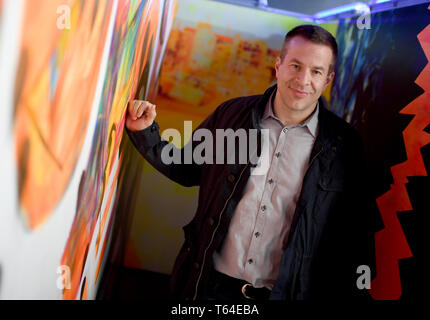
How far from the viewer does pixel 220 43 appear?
3467 millimetres

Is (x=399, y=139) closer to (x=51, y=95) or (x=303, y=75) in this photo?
(x=303, y=75)

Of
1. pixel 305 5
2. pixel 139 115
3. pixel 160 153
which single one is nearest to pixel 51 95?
pixel 139 115

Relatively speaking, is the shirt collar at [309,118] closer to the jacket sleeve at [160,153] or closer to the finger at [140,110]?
the jacket sleeve at [160,153]

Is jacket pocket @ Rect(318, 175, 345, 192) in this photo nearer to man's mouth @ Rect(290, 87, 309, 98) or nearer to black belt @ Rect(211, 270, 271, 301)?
man's mouth @ Rect(290, 87, 309, 98)

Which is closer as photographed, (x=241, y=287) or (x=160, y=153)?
(x=241, y=287)

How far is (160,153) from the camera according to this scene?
2.07 metres

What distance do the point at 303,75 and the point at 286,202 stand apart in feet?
1.79

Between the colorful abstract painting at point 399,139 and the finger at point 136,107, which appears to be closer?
the finger at point 136,107

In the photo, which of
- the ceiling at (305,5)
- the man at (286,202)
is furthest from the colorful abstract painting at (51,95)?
the ceiling at (305,5)

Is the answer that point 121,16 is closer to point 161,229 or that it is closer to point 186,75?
point 186,75

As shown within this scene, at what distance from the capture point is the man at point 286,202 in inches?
76.6

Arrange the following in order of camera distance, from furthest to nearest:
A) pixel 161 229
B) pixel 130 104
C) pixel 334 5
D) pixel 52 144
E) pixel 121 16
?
pixel 161 229 → pixel 334 5 → pixel 130 104 → pixel 121 16 → pixel 52 144
